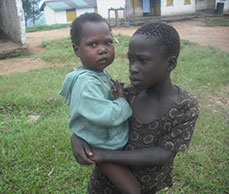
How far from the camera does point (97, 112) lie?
4.06 ft

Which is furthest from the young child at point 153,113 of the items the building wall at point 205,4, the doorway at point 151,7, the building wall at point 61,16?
the building wall at point 61,16

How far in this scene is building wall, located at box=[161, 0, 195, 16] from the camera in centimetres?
1953

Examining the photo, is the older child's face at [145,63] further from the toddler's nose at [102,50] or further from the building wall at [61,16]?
the building wall at [61,16]

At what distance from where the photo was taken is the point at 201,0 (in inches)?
843

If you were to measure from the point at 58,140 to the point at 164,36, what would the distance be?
8.43ft

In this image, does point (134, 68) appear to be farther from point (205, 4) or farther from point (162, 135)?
point (205, 4)

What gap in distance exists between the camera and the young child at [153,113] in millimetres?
1185

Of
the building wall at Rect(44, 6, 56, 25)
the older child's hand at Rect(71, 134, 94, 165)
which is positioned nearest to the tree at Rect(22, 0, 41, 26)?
the building wall at Rect(44, 6, 56, 25)

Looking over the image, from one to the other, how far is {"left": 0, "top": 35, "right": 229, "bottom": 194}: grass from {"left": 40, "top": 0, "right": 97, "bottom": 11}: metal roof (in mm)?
24912

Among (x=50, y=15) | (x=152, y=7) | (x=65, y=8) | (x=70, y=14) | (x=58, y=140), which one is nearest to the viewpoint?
(x=58, y=140)

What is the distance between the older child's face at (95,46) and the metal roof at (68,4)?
29018 millimetres

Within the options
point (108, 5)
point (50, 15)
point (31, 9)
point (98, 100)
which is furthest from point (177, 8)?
point (98, 100)

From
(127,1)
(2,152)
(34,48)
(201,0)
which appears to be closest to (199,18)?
(201,0)

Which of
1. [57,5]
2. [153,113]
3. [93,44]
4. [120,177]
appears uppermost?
[57,5]
